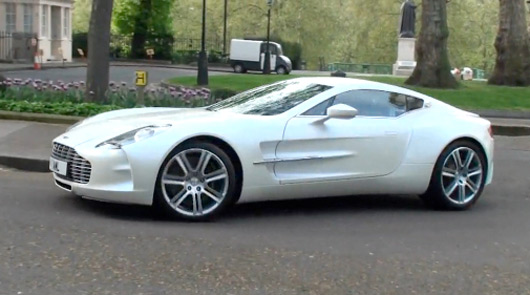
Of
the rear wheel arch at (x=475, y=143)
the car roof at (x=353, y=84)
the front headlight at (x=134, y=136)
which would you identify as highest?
the car roof at (x=353, y=84)

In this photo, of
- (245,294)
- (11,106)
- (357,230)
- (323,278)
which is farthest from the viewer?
(11,106)

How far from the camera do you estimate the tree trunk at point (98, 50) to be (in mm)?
13633

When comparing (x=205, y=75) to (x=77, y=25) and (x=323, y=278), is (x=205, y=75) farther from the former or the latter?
(x=77, y=25)

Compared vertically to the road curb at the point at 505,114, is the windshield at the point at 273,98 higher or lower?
higher

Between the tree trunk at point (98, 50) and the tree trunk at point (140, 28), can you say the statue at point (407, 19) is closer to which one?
the tree trunk at point (140, 28)

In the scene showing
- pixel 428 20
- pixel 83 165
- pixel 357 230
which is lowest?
pixel 357 230

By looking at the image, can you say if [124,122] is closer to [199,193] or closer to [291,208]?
[199,193]

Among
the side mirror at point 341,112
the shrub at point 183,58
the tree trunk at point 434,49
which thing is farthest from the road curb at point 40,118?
the shrub at point 183,58

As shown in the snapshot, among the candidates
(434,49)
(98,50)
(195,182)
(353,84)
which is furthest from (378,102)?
(434,49)

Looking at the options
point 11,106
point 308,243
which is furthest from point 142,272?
point 11,106

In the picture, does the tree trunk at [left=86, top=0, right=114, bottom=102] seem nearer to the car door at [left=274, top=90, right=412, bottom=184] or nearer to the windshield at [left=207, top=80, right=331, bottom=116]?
the windshield at [left=207, top=80, right=331, bottom=116]

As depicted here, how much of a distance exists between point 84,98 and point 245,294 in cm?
924

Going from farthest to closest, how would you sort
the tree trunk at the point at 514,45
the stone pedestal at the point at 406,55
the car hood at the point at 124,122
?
1. the stone pedestal at the point at 406,55
2. the tree trunk at the point at 514,45
3. the car hood at the point at 124,122

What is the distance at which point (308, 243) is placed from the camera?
668cm
